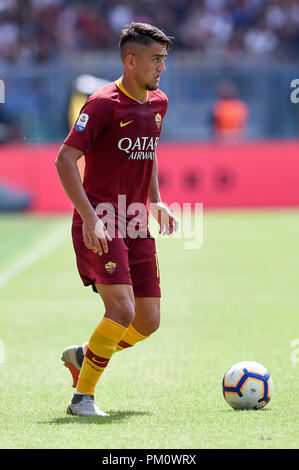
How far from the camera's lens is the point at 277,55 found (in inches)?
940

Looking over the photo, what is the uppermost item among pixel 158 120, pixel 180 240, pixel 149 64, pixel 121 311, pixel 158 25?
pixel 149 64

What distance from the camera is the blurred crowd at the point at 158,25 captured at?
24.2m

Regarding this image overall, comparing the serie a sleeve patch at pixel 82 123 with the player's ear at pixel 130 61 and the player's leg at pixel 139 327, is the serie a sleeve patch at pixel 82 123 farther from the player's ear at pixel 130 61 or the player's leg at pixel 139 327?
the player's leg at pixel 139 327

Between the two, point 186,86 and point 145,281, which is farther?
point 186,86

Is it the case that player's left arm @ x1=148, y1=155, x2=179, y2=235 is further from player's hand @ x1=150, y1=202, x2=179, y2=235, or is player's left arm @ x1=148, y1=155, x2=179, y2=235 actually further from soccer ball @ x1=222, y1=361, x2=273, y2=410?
soccer ball @ x1=222, y1=361, x2=273, y2=410

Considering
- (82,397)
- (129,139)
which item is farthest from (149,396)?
(129,139)

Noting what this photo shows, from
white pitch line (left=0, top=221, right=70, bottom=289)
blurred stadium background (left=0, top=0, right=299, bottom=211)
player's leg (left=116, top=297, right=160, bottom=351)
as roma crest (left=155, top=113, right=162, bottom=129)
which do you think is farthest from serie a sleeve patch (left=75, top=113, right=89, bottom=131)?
blurred stadium background (left=0, top=0, right=299, bottom=211)

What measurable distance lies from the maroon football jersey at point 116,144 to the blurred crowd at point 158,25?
1884cm

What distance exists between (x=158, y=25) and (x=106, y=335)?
65.1 feet

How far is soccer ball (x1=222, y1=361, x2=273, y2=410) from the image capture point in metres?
5.21

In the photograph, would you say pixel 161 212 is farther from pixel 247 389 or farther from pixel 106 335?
pixel 247 389

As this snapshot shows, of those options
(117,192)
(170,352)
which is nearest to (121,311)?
(117,192)

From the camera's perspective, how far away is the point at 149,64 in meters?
5.27

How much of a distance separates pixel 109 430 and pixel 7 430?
1.74 ft
